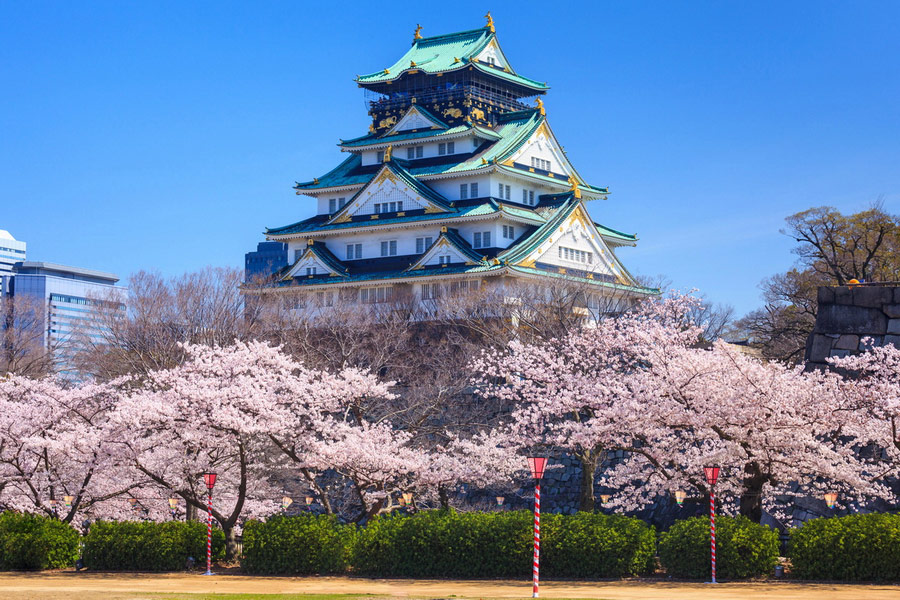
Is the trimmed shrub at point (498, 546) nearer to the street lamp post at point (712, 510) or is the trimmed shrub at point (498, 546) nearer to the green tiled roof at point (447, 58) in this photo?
the street lamp post at point (712, 510)

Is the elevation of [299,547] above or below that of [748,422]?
below

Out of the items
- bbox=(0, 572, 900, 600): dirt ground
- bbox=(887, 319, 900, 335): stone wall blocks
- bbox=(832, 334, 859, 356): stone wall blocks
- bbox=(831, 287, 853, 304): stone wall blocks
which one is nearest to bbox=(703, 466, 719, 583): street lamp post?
bbox=(0, 572, 900, 600): dirt ground

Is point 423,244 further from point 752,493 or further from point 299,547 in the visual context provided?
point 752,493

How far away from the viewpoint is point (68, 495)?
123ft

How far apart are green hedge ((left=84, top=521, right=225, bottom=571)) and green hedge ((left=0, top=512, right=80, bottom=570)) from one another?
91 cm

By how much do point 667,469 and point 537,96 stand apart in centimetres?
5477

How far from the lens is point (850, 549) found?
26422 millimetres

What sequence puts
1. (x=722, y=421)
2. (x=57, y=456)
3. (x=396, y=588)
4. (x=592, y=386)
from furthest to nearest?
(x=57, y=456) → (x=592, y=386) → (x=722, y=421) → (x=396, y=588)

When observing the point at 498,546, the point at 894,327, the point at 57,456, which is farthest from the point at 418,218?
the point at 498,546

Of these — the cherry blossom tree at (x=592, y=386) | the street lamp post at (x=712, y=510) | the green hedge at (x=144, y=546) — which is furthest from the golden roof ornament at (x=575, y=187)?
the street lamp post at (x=712, y=510)

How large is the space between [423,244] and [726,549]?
1770 inches

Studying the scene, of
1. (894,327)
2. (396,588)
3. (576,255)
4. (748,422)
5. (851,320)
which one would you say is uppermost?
(576,255)

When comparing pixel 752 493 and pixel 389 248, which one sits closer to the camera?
pixel 752 493

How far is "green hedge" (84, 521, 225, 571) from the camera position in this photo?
32.5 m
